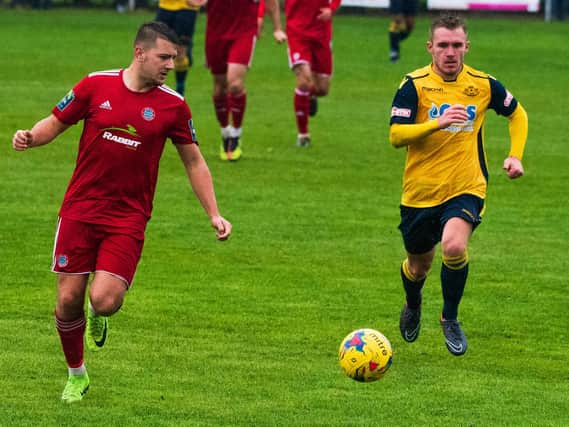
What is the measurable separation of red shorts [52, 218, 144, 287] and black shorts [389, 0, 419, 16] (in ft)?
75.3

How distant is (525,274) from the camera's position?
1249 cm

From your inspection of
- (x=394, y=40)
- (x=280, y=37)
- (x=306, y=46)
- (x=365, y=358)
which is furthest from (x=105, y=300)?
(x=394, y=40)

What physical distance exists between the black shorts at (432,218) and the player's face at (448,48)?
0.85 metres

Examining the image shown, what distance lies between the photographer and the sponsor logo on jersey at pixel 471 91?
372 inches

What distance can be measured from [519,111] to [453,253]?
1.20m

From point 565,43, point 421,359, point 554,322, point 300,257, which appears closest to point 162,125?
point 421,359

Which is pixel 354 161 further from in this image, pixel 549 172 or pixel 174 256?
pixel 174 256

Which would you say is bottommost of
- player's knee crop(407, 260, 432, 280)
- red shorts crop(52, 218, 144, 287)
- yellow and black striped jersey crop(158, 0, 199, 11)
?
yellow and black striped jersey crop(158, 0, 199, 11)

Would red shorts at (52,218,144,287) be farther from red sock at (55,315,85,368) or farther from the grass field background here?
the grass field background

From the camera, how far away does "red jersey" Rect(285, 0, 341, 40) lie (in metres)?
18.9

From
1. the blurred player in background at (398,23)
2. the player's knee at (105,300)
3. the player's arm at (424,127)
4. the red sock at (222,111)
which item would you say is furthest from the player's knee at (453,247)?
the blurred player in background at (398,23)

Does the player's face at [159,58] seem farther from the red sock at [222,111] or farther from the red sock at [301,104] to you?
the red sock at [301,104]

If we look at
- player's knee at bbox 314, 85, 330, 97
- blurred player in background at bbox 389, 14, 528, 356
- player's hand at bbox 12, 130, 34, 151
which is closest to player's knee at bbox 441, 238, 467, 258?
blurred player in background at bbox 389, 14, 528, 356

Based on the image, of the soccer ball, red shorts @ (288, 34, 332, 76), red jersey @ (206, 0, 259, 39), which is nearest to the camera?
the soccer ball
